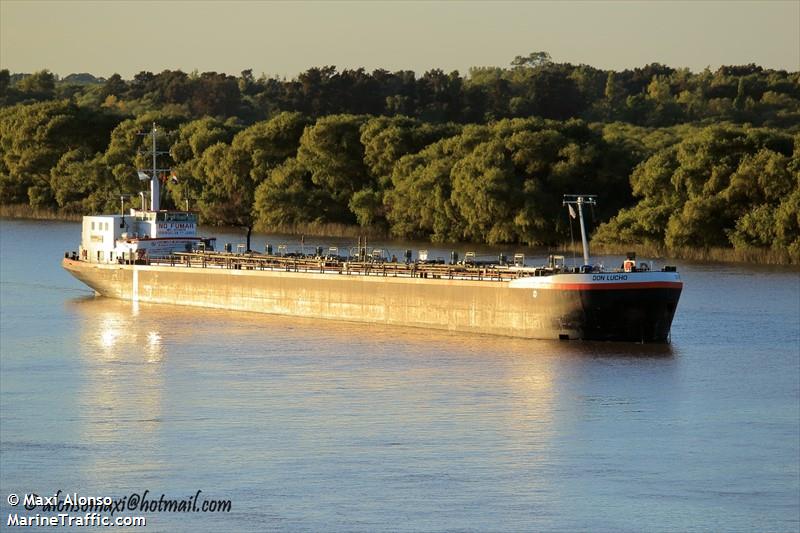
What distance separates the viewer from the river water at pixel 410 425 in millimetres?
36219

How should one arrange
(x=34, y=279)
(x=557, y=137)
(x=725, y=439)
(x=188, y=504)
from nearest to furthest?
(x=188, y=504)
(x=725, y=439)
(x=34, y=279)
(x=557, y=137)

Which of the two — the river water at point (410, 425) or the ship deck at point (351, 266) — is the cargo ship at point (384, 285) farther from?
the river water at point (410, 425)

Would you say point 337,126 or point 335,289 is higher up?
point 337,126

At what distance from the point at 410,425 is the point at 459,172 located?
66.4 m

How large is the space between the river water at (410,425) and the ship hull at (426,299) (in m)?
0.99

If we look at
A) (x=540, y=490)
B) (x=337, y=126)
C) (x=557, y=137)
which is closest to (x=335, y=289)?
(x=540, y=490)

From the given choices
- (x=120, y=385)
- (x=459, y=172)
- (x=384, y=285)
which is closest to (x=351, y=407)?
(x=120, y=385)

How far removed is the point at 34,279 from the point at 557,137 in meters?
40.5

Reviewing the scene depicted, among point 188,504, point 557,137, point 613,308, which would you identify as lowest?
point 188,504

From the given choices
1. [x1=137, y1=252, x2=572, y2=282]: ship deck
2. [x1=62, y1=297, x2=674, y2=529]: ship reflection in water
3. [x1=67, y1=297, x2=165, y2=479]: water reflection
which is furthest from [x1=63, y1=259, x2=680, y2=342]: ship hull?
[x1=67, y1=297, x2=165, y2=479]: water reflection

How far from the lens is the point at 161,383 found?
49875 mm

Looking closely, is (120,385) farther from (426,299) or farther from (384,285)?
(384,285)

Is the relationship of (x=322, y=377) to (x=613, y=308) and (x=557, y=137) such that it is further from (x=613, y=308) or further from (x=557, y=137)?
(x=557, y=137)

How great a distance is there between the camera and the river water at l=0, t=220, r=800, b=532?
36.2m
